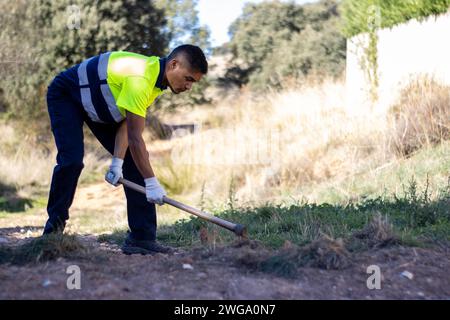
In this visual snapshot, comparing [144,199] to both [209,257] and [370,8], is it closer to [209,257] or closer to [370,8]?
[209,257]

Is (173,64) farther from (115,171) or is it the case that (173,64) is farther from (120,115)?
(115,171)

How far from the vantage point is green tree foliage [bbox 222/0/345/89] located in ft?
77.0

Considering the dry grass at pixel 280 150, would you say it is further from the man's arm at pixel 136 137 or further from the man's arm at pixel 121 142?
the man's arm at pixel 136 137

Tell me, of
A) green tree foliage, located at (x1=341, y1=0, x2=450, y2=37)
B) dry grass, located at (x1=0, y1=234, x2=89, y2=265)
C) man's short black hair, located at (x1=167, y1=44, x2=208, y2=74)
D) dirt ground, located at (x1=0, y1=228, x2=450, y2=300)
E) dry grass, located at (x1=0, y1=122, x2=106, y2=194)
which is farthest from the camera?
green tree foliage, located at (x1=341, y1=0, x2=450, y2=37)

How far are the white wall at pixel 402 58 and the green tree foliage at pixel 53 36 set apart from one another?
215 inches

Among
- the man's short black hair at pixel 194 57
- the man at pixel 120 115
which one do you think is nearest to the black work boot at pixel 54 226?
the man at pixel 120 115

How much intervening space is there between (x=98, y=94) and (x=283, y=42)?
70.7 feet

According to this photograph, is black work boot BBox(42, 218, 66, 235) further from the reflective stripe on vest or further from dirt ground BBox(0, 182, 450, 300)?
the reflective stripe on vest

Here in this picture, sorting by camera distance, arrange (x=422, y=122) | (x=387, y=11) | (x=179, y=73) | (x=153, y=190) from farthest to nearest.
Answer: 1. (x=387, y=11)
2. (x=422, y=122)
3. (x=153, y=190)
4. (x=179, y=73)

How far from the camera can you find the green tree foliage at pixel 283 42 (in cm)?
2347

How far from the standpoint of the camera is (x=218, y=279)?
3.63 metres

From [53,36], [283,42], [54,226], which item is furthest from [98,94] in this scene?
[283,42]

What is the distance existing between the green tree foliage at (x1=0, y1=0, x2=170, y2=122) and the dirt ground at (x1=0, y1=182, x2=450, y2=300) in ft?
33.3

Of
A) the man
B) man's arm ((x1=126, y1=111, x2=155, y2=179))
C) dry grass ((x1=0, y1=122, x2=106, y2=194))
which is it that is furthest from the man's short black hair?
dry grass ((x1=0, y1=122, x2=106, y2=194))
